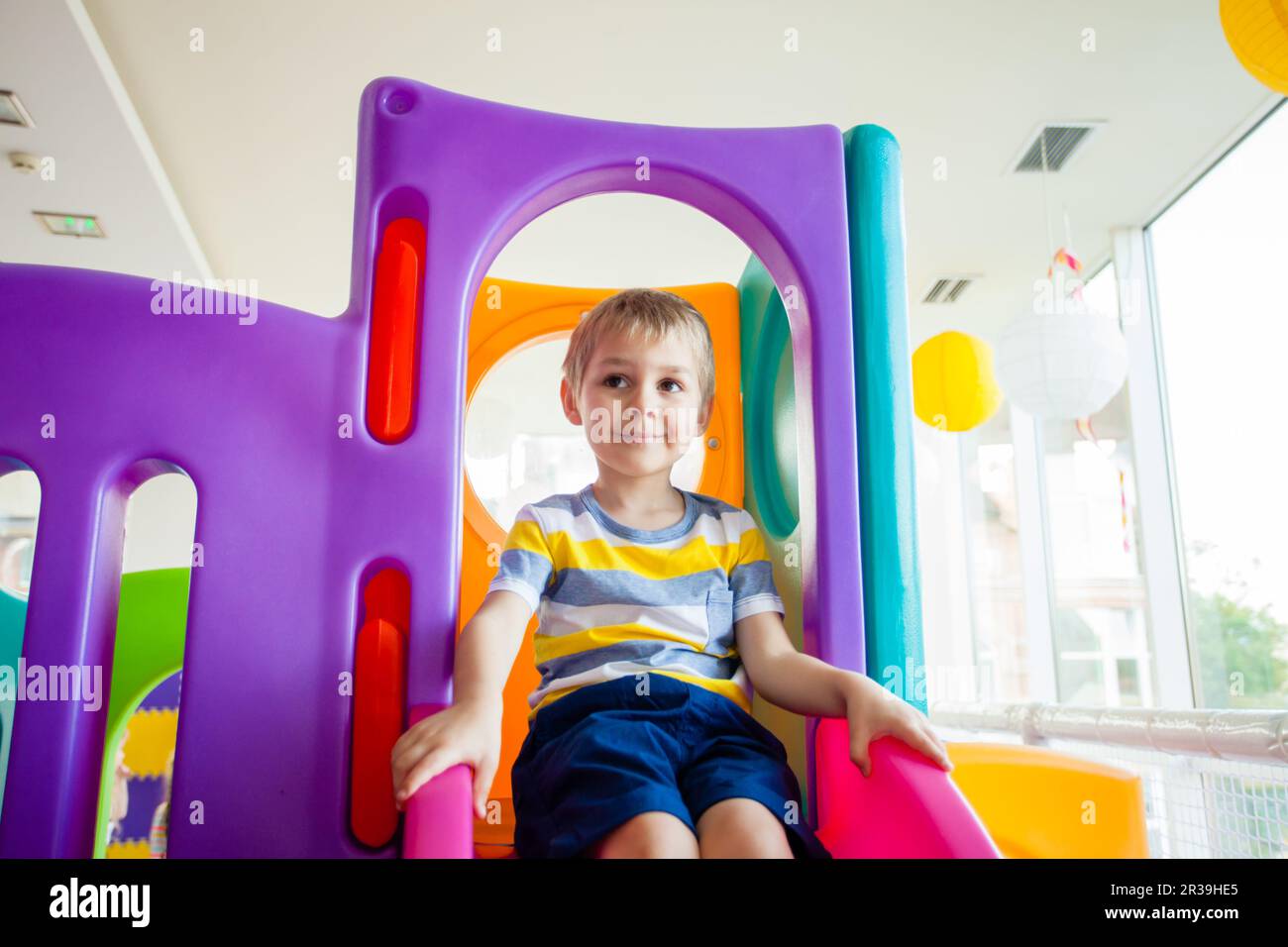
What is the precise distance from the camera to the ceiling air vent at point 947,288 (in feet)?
15.4

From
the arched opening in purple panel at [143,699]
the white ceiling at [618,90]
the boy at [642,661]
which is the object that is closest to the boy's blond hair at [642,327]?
the boy at [642,661]

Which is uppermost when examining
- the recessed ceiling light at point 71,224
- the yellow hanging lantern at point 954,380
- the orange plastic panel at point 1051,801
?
the recessed ceiling light at point 71,224

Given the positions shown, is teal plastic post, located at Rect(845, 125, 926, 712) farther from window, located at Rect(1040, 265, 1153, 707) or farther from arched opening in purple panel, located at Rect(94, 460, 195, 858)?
window, located at Rect(1040, 265, 1153, 707)

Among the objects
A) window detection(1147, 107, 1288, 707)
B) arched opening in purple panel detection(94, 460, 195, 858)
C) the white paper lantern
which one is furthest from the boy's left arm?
window detection(1147, 107, 1288, 707)

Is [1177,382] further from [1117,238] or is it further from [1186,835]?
[1186,835]

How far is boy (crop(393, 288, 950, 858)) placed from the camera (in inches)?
32.4

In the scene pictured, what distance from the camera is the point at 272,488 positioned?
91 centimetres

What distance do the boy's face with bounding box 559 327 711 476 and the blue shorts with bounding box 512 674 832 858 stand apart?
0.28m

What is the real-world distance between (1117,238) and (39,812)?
4.43 m

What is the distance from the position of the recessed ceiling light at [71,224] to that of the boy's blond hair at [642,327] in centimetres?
355

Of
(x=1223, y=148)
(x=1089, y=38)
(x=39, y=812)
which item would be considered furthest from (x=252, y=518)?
(x=1223, y=148)

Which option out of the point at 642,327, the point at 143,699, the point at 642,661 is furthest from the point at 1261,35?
the point at 143,699

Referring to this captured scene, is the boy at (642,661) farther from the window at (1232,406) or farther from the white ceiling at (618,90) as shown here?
the window at (1232,406)
